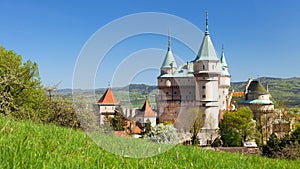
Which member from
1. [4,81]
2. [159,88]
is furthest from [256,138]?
[159,88]

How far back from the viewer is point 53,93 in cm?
2709

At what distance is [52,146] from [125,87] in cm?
138

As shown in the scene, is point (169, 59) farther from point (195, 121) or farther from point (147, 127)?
point (195, 121)

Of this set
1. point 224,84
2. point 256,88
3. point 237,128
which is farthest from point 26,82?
point 224,84

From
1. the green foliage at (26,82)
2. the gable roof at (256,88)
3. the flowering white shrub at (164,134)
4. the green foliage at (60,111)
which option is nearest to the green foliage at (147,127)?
the flowering white shrub at (164,134)

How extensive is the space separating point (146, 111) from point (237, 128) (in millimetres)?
39516

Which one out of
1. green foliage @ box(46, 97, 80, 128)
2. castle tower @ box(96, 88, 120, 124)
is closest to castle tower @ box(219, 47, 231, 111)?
green foliage @ box(46, 97, 80, 128)

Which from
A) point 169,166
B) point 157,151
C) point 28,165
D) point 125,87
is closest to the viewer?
point 28,165

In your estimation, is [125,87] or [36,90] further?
[36,90]

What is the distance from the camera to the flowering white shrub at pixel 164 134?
5.41 metres

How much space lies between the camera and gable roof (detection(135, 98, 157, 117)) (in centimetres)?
492

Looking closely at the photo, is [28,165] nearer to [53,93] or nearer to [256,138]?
[53,93]

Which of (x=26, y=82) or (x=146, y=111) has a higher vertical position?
(x=26, y=82)

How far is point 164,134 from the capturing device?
5977mm
